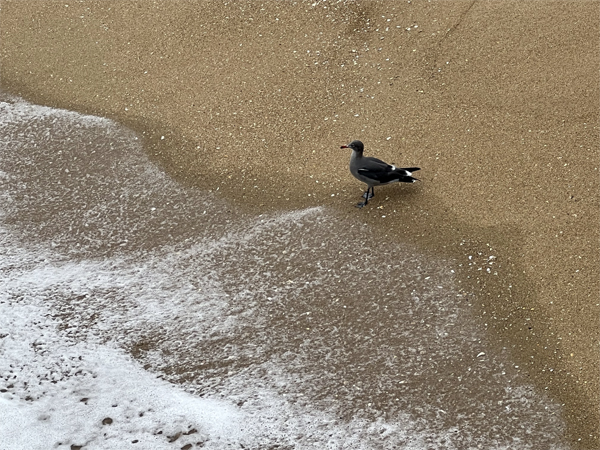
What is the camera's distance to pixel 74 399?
4.18m

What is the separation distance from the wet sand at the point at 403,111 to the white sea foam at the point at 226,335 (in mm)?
276

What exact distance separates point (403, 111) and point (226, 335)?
2568 millimetres

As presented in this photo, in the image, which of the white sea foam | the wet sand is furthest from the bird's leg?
the white sea foam

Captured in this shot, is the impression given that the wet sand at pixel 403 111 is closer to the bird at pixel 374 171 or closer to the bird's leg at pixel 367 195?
the bird's leg at pixel 367 195

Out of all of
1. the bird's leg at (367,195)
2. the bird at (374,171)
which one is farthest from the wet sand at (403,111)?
the bird at (374,171)

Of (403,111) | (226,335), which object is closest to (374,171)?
(403,111)

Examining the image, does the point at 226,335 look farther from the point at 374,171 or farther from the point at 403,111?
the point at 403,111

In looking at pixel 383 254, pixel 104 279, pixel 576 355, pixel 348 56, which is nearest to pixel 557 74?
pixel 348 56

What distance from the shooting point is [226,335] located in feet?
14.6

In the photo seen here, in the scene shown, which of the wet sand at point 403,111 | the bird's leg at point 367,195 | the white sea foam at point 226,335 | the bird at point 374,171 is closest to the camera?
the white sea foam at point 226,335

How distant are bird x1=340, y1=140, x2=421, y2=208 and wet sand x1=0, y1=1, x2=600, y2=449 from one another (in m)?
0.23

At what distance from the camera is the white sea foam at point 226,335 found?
3938 millimetres

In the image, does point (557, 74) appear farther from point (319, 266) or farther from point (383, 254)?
point (319, 266)

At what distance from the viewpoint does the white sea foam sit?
155 inches
